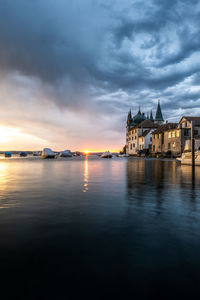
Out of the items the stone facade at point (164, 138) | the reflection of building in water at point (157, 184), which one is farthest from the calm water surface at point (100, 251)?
the stone facade at point (164, 138)

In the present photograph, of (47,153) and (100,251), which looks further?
(47,153)

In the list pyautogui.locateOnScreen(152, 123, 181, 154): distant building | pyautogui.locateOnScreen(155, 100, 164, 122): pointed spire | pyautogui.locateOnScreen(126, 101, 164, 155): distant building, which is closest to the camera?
pyautogui.locateOnScreen(152, 123, 181, 154): distant building

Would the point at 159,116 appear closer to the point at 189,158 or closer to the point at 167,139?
the point at 167,139

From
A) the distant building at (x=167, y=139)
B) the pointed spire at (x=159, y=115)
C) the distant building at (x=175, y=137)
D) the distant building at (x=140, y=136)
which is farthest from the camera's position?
the pointed spire at (x=159, y=115)

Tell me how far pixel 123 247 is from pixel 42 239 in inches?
72.7

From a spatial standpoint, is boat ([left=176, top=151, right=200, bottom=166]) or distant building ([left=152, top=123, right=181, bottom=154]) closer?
boat ([left=176, top=151, right=200, bottom=166])

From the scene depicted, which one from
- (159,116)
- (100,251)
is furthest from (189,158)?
(159,116)

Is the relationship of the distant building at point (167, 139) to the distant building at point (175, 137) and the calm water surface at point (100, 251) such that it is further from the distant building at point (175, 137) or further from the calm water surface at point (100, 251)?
the calm water surface at point (100, 251)

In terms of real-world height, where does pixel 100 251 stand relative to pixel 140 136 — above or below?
below

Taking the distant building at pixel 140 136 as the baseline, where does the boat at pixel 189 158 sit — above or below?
below

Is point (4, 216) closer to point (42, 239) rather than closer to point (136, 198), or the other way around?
point (42, 239)

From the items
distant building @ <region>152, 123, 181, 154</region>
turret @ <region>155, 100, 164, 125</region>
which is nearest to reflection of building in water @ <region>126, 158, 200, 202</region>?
distant building @ <region>152, 123, 181, 154</region>

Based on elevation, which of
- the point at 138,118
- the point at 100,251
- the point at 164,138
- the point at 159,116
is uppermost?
the point at 159,116

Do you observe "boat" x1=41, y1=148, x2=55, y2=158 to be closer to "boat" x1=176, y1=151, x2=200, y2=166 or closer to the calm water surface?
"boat" x1=176, y1=151, x2=200, y2=166
